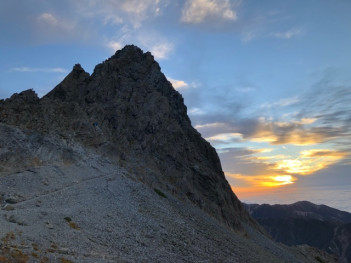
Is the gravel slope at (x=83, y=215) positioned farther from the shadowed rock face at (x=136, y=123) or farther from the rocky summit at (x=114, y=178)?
the shadowed rock face at (x=136, y=123)

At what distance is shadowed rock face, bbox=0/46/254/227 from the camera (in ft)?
236

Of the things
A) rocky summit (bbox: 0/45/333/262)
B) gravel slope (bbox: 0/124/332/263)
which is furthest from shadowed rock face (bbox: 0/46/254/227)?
gravel slope (bbox: 0/124/332/263)

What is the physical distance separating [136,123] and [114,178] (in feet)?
105

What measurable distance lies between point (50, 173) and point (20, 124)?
659 inches

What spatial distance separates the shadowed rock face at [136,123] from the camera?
72000 millimetres

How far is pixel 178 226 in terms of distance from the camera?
159 ft

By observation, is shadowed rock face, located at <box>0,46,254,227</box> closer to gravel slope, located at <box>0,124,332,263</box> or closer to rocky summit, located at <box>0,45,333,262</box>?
rocky summit, located at <box>0,45,333,262</box>

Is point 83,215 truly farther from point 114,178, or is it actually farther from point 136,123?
point 136,123

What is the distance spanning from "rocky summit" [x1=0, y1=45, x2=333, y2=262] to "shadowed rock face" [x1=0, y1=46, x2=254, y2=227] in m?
0.34

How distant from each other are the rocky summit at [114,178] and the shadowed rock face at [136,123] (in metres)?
0.34

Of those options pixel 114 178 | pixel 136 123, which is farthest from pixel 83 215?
pixel 136 123

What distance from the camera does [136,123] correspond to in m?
91.0

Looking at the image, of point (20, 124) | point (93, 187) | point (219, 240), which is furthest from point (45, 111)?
point (219, 240)

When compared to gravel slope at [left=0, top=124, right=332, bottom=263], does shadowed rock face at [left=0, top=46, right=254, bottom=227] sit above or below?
above
